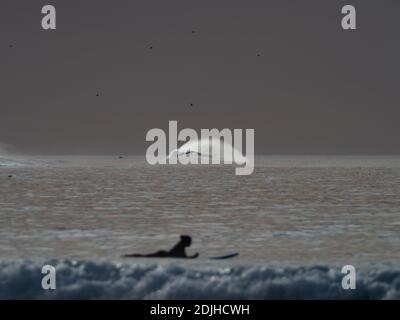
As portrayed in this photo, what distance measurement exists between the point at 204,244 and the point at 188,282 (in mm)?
9107

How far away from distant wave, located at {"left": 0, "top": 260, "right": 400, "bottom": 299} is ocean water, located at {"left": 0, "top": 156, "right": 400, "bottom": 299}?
3cm

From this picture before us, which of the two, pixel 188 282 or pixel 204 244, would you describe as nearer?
pixel 188 282

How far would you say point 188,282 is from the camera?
18.5 metres

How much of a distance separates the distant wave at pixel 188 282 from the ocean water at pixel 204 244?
0.03 metres

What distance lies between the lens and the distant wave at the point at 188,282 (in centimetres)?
1798

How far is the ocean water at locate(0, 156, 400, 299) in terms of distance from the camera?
60.1ft

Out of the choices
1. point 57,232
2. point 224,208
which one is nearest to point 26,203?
point 224,208

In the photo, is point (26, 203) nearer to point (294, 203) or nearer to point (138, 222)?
point (138, 222)

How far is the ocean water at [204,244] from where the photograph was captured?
1833 centimetres

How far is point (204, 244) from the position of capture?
27562 mm
